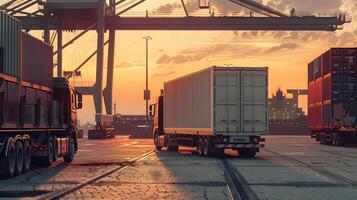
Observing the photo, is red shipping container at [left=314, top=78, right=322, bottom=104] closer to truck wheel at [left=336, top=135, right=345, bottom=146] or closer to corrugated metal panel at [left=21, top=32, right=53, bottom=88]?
truck wheel at [left=336, top=135, right=345, bottom=146]

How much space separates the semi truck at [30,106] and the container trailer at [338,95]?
1928 centimetres

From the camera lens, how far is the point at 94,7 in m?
75.6

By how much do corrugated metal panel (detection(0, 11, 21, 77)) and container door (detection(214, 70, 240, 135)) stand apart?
33.3 feet

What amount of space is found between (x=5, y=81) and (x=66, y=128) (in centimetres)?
750

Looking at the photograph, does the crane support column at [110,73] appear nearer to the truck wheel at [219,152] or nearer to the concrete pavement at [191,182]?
the truck wheel at [219,152]

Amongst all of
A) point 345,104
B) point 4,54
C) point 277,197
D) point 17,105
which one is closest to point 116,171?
point 17,105

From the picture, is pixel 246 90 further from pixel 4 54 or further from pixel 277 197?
pixel 277 197

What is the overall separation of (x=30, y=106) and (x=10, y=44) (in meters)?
2.51

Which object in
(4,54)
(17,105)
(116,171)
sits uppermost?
(4,54)

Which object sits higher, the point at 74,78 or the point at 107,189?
the point at 74,78

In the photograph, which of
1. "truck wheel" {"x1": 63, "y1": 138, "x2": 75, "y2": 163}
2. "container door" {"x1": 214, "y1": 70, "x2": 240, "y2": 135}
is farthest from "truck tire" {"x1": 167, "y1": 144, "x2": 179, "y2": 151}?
"truck wheel" {"x1": 63, "y1": 138, "x2": 75, "y2": 163}

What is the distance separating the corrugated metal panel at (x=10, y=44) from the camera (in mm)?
16545

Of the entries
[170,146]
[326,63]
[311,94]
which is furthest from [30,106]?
[311,94]

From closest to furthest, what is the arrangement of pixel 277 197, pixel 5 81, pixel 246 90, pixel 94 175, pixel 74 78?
pixel 277 197, pixel 5 81, pixel 94 175, pixel 246 90, pixel 74 78
